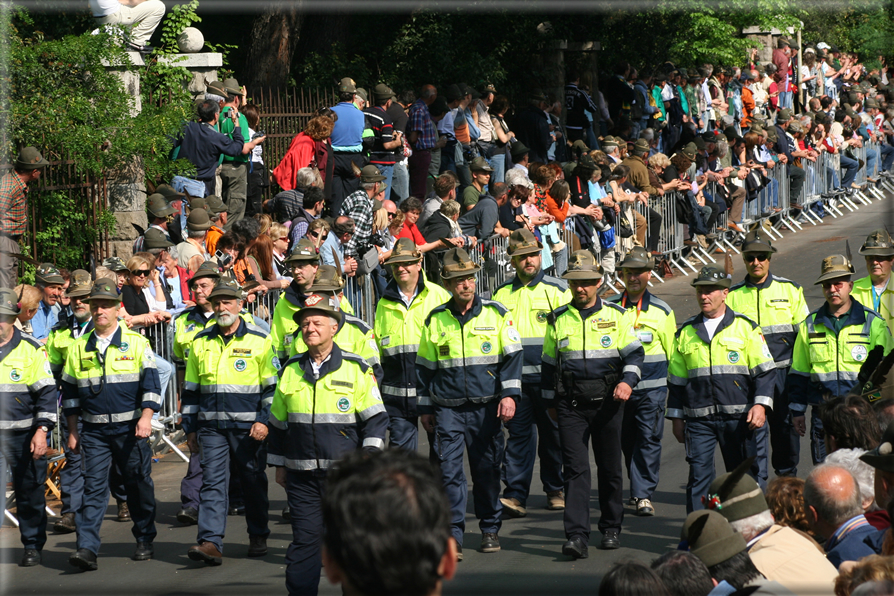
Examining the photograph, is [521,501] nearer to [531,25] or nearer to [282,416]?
[282,416]

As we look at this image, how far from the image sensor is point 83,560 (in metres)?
8.32

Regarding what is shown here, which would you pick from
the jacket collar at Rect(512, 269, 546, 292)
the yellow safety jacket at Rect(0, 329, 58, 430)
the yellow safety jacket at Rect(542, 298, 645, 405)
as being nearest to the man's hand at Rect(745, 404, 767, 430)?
the yellow safety jacket at Rect(542, 298, 645, 405)

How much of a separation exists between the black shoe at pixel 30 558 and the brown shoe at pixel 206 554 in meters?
1.17

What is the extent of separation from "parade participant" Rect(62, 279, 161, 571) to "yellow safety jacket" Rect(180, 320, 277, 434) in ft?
1.04

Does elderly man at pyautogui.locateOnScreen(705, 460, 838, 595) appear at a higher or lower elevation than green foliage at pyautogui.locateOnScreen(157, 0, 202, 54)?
lower

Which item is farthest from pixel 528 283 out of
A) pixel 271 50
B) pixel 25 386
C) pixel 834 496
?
pixel 271 50

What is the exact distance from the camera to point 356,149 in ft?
50.6

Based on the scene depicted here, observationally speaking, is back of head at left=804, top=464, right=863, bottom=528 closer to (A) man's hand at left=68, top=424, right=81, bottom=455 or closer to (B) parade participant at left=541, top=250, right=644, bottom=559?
(B) parade participant at left=541, top=250, right=644, bottom=559

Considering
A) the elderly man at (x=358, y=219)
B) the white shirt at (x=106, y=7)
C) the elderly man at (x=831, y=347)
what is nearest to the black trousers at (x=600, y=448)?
the elderly man at (x=831, y=347)

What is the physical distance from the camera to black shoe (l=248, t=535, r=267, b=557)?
28.5 feet

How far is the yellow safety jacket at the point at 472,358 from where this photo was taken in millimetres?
8664

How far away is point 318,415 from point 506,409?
1697 mm

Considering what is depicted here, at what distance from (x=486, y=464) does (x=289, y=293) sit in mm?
2329

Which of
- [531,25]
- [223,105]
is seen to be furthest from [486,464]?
[531,25]
